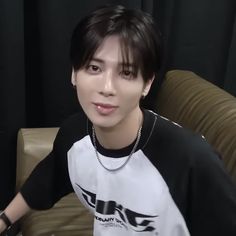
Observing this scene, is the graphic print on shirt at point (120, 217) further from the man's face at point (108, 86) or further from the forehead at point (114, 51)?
the forehead at point (114, 51)

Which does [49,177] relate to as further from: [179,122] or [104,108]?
[179,122]

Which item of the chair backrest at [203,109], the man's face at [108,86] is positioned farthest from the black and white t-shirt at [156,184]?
the chair backrest at [203,109]

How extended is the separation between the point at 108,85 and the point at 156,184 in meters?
0.27

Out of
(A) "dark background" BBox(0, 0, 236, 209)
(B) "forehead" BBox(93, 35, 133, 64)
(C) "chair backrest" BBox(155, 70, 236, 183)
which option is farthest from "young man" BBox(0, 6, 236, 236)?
(A) "dark background" BBox(0, 0, 236, 209)

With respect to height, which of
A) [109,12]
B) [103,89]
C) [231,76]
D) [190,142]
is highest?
[109,12]

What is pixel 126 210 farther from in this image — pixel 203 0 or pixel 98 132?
pixel 203 0

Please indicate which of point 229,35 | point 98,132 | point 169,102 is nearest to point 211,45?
point 229,35

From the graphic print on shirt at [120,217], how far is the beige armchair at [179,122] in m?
0.27

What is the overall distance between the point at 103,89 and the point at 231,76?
3.87ft

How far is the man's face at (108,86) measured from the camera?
2.67ft

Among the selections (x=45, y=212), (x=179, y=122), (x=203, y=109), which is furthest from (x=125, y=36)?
(x=45, y=212)

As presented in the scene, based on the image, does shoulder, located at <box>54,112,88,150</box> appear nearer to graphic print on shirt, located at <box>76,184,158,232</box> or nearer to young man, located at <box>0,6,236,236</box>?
young man, located at <box>0,6,236,236</box>

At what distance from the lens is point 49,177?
1126mm

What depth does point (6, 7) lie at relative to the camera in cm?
158
